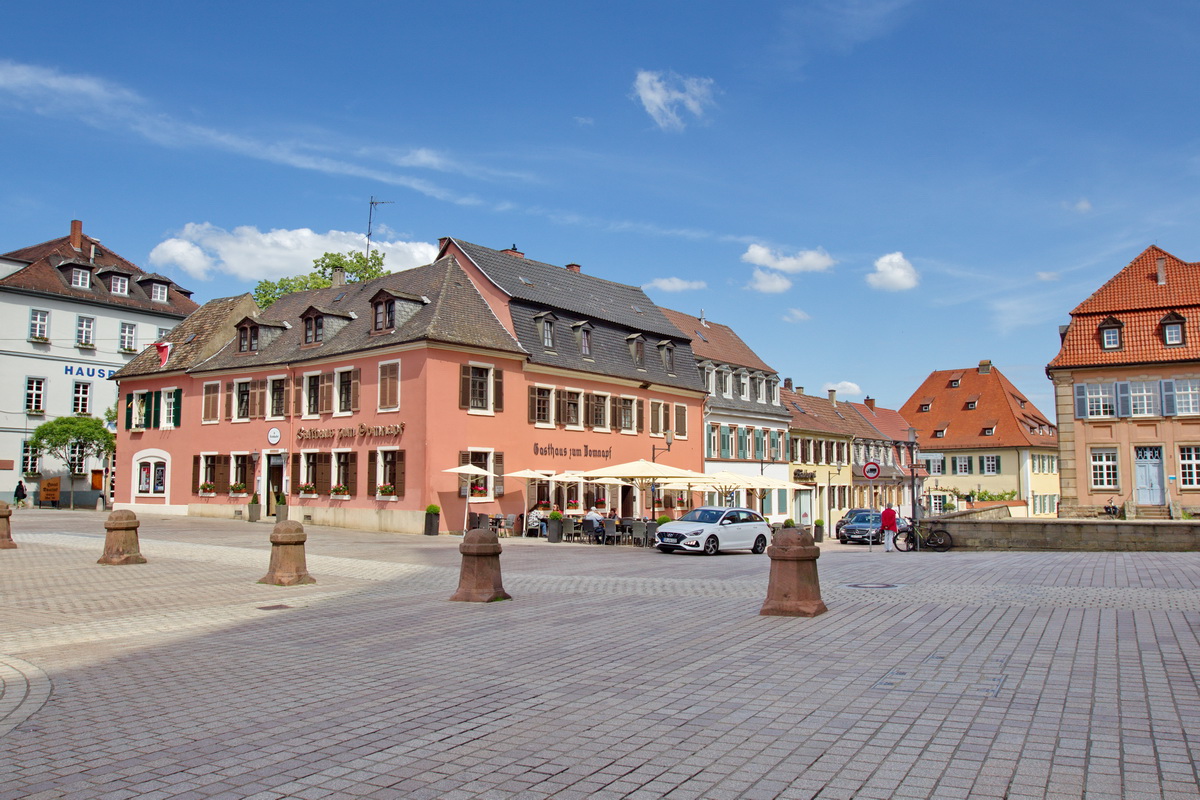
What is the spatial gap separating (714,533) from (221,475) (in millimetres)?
23012

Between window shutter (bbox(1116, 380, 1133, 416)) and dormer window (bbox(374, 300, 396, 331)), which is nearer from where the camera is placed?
dormer window (bbox(374, 300, 396, 331))

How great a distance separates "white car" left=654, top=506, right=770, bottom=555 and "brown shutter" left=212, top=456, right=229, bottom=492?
68.8 feet

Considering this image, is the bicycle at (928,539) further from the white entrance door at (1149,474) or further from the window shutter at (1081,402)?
the window shutter at (1081,402)

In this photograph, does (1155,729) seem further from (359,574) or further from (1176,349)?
(1176,349)

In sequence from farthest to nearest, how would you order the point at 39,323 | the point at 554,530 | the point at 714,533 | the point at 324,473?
the point at 39,323 < the point at 324,473 < the point at 554,530 < the point at 714,533

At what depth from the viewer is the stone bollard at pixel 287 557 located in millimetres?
14766

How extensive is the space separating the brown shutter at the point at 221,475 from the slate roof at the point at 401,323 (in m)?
3.90

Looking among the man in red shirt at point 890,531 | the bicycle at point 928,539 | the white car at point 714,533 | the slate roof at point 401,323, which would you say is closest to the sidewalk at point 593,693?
the white car at point 714,533

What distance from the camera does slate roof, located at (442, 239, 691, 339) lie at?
37.9 m

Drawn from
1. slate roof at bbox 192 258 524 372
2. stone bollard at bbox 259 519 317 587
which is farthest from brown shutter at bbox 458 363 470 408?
stone bollard at bbox 259 519 317 587

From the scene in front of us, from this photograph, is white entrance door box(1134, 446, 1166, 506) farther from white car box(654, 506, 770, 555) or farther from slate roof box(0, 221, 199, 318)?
slate roof box(0, 221, 199, 318)

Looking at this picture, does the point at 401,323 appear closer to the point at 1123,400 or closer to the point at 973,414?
the point at 1123,400

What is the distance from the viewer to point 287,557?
14945mm

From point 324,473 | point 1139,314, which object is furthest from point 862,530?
point 324,473
